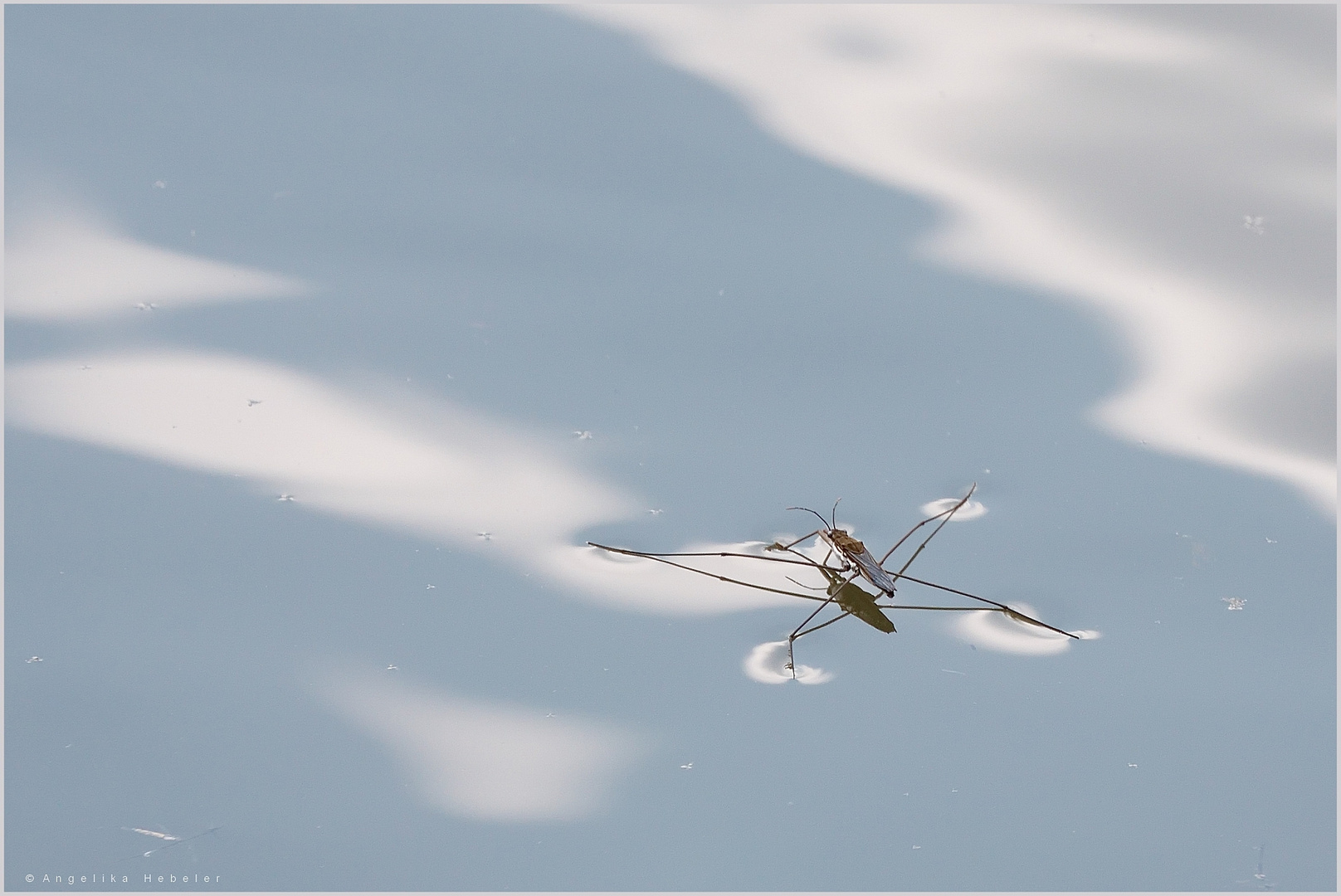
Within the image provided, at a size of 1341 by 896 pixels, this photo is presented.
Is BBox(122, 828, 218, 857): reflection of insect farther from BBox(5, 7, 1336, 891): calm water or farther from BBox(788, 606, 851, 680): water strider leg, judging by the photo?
BBox(788, 606, 851, 680): water strider leg

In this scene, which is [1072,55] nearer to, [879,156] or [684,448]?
[879,156]

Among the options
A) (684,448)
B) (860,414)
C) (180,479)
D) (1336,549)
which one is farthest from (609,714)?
(1336,549)

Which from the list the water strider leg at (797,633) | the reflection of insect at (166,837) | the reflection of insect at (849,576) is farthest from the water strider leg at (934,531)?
the reflection of insect at (166,837)

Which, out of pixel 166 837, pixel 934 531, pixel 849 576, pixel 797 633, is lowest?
pixel 166 837

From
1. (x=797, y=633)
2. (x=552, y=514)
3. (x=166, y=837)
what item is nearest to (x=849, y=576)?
(x=797, y=633)

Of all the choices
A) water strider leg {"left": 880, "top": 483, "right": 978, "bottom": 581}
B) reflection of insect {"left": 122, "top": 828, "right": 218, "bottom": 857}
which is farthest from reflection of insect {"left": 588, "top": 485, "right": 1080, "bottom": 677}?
reflection of insect {"left": 122, "top": 828, "right": 218, "bottom": 857}

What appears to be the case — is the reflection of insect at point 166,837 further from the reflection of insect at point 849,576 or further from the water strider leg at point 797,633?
the water strider leg at point 797,633

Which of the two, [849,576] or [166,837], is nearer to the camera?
[166,837]

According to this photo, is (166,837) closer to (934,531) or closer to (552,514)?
(552,514)

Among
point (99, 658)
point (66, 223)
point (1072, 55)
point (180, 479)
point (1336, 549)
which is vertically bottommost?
point (99, 658)
